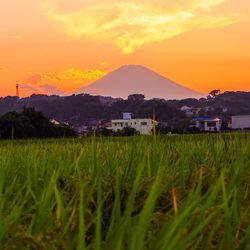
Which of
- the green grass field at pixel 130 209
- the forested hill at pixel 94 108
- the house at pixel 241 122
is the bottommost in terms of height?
the green grass field at pixel 130 209

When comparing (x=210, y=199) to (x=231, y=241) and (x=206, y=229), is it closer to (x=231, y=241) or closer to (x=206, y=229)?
(x=231, y=241)

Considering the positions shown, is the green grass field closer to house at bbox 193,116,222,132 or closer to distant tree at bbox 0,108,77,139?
distant tree at bbox 0,108,77,139

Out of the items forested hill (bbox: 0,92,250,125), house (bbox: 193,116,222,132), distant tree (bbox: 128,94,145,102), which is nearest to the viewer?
forested hill (bbox: 0,92,250,125)

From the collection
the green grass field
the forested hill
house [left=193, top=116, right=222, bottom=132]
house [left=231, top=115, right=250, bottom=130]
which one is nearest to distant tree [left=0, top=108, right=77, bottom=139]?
the green grass field

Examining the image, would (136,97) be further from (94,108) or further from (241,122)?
(241,122)

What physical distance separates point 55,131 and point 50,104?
11890 centimetres

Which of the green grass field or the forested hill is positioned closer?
the green grass field

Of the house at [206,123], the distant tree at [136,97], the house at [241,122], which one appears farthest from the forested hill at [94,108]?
the house at [241,122]

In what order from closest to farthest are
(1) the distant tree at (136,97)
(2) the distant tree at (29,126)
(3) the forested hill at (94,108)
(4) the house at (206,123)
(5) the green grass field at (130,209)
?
→ (5) the green grass field at (130,209) → (2) the distant tree at (29,126) → (3) the forested hill at (94,108) → (4) the house at (206,123) → (1) the distant tree at (136,97)

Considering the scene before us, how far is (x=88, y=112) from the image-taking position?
170375 mm

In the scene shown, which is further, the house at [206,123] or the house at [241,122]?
the house at [206,123]

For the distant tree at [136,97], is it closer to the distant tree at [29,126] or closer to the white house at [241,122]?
the white house at [241,122]

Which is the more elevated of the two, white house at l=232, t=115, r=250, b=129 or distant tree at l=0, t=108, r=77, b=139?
white house at l=232, t=115, r=250, b=129

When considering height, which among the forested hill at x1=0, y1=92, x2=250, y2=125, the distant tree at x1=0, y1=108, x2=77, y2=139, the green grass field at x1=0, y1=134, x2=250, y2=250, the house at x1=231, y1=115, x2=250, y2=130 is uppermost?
the forested hill at x1=0, y1=92, x2=250, y2=125
